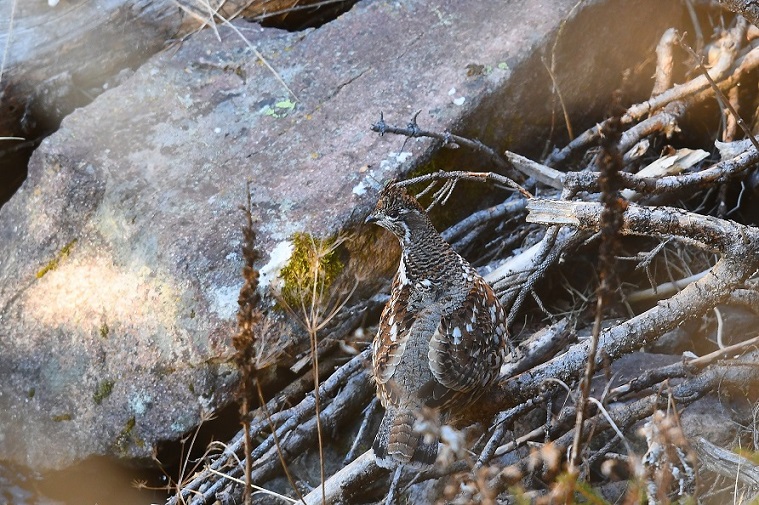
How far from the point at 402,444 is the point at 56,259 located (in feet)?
8.86

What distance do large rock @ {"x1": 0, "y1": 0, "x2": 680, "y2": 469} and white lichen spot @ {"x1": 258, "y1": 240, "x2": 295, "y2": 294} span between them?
13mm

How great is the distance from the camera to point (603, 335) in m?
3.72

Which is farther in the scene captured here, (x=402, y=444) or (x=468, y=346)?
(x=468, y=346)

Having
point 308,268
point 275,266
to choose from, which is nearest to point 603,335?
point 308,268

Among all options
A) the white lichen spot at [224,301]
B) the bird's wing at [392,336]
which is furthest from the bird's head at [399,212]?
the white lichen spot at [224,301]

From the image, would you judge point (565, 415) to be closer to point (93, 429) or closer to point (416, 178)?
point (416, 178)

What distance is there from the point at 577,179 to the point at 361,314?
1.57 meters

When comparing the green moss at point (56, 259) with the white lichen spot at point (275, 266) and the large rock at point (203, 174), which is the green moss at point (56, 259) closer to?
the large rock at point (203, 174)

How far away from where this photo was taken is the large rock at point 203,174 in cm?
459

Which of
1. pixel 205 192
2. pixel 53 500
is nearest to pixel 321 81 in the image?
pixel 205 192

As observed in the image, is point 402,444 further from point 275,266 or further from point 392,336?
point 275,266

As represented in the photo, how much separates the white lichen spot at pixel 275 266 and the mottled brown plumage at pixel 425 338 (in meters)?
0.61

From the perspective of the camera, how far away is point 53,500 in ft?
15.8

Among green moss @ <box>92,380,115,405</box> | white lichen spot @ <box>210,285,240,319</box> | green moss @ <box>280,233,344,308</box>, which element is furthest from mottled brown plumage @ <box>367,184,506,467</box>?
green moss @ <box>92,380,115,405</box>
